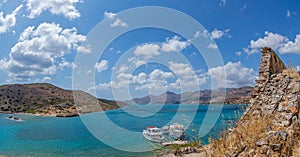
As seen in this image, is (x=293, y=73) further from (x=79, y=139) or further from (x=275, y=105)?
(x=79, y=139)

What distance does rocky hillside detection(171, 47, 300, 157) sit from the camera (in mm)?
4969

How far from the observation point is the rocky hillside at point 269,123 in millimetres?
4969

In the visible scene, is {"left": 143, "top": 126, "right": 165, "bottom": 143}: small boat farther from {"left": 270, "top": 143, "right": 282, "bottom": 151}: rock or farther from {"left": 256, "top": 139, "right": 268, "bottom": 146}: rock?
{"left": 270, "top": 143, "right": 282, "bottom": 151}: rock

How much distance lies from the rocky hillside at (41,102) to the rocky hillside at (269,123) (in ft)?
303

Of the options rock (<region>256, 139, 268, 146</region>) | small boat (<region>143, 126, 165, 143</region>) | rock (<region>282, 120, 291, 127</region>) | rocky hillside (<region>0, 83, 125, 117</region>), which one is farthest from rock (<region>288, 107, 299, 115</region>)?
rocky hillside (<region>0, 83, 125, 117</region>)

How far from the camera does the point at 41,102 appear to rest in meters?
105

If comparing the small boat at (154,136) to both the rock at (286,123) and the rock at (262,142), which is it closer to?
the rock at (286,123)

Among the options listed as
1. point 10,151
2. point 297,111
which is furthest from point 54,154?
point 297,111

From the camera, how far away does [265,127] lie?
5.78 meters

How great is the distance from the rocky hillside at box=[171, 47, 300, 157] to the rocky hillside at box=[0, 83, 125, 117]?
9221 centimetres

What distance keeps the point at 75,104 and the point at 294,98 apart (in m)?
111

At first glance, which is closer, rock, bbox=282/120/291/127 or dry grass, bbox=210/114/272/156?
dry grass, bbox=210/114/272/156

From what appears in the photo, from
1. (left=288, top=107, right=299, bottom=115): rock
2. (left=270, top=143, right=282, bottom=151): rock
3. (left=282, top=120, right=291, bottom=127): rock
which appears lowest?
(left=270, top=143, right=282, bottom=151): rock

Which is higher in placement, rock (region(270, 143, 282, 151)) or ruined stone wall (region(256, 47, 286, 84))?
ruined stone wall (region(256, 47, 286, 84))
